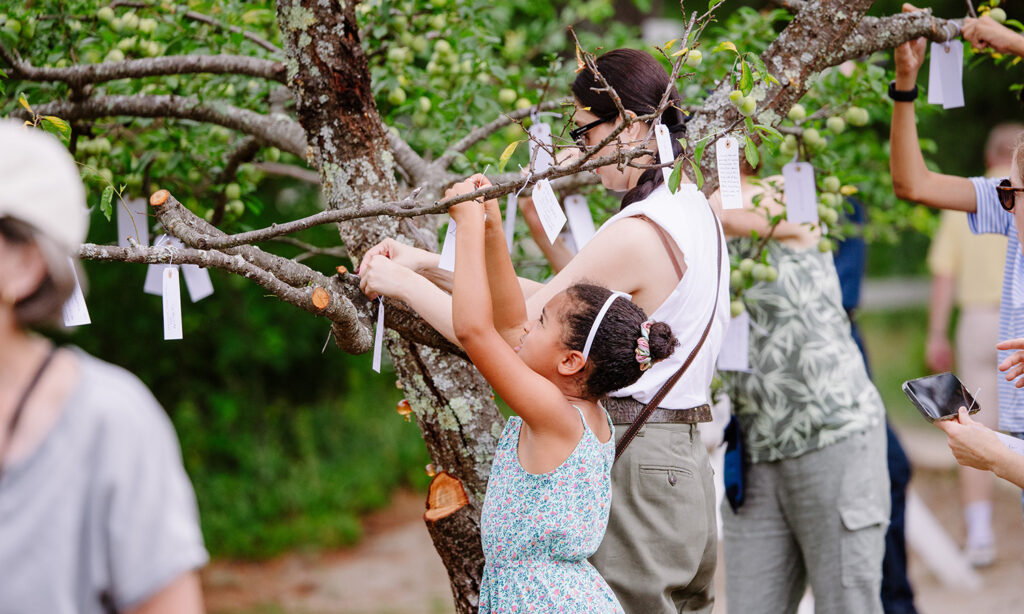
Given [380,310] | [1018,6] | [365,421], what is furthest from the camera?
[1018,6]

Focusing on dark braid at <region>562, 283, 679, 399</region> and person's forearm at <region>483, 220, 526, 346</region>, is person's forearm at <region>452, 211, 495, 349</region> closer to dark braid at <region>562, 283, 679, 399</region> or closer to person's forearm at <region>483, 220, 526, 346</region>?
person's forearm at <region>483, 220, 526, 346</region>

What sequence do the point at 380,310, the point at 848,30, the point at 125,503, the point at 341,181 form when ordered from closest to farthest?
the point at 125,503 → the point at 380,310 → the point at 341,181 → the point at 848,30

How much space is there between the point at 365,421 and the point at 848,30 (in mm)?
4892

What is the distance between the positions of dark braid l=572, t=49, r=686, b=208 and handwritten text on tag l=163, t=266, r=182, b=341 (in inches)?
35.5

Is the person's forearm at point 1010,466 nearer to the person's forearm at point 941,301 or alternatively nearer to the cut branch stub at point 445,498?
the cut branch stub at point 445,498

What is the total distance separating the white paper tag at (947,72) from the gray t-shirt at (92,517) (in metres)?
2.19

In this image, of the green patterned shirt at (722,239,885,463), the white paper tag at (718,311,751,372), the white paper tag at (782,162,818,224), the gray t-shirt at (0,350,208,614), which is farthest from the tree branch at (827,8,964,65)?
the gray t-shirt at (0,350,208,614)

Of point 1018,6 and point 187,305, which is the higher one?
point 1018,6

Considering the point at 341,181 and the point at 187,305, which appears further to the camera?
the point at 187,305

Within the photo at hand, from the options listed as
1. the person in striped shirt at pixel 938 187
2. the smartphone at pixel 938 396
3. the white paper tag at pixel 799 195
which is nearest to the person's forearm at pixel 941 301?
the person in striped shirt at pixel 938 187

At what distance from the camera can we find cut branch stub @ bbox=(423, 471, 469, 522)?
2121 mm

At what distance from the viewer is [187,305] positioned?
5.71 m

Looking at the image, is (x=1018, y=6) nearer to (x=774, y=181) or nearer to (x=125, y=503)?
(x=774, y=181)

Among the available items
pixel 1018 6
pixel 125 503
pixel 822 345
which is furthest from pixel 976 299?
pixel 1018 6
